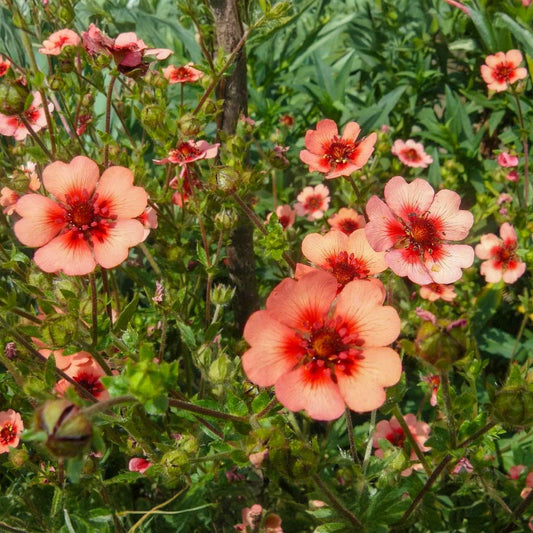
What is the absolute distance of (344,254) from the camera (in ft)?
4.28

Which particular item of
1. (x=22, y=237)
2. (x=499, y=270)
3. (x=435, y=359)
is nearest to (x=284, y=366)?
(x=435, y=359)

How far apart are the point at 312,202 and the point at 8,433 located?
5.48ft

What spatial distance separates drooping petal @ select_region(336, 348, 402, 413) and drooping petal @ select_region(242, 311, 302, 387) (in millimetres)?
101

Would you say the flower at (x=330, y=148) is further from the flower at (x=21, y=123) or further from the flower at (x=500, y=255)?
the flower at (x=500, y=255)

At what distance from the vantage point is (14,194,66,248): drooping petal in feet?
3.86

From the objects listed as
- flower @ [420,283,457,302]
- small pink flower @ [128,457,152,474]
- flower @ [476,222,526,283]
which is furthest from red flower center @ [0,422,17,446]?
flower @ [476,222,526,283]

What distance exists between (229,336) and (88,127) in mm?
979

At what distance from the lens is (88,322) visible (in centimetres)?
139

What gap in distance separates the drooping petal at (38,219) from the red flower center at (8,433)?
2.31 ft

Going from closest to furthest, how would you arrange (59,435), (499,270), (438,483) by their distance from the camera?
(59,435)
(438,483)
(499,270)

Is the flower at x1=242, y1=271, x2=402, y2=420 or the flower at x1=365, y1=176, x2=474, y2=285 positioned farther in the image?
the flower at x1=365, y1=176, x2=474, y2=285

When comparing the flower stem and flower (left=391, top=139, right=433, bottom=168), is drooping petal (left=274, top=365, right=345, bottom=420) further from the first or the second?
flower (left=391, top=139, right=433, bottom=168)

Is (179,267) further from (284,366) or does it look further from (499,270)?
(499,270)

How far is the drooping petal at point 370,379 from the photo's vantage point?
934mm
